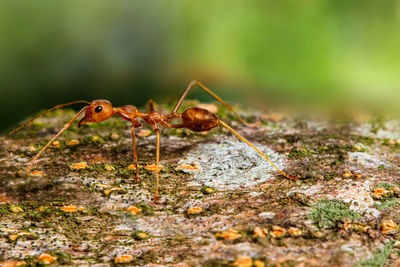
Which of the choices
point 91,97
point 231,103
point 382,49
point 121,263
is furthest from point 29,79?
point 382,49

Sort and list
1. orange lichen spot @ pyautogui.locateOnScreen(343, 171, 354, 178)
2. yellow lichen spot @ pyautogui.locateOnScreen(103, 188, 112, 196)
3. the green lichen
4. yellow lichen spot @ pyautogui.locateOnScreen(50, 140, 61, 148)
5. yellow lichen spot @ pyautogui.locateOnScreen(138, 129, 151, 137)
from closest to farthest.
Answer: the green lichen → yellow lichen spot @ pyautogui.locateOnScreen(103, 188, 112, 196) → orange lichen spot @ pyautogui.locateOnScreen(343, 171, 354, 178) → yellow lichen spot @ pyautogui.locateOnScreen(50, 140, 61, 148) → yellow lichen spot @ pyautogui.locateOnScreen(138, 129, 151, 137)

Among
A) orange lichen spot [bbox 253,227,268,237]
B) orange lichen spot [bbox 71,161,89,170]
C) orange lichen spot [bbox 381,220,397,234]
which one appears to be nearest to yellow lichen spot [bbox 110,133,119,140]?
orange lichen spot [bbox 71,161,89,170]

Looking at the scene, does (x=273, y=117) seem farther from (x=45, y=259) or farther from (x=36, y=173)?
(x=45, y=259)

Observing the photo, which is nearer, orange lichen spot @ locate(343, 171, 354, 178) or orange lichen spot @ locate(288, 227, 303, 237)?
orange lichen spot @ locate(288, 227, 303, 237)

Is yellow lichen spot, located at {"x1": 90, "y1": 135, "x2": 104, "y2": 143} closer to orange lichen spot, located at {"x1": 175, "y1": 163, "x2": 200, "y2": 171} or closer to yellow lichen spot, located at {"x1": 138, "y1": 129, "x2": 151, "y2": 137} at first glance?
yellow lichen spot, located at {"x1": 138, "y1": 129, "x2": 151, "y2": 137}

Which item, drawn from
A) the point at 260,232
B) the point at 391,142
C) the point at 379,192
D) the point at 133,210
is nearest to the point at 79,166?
the point at 133,210

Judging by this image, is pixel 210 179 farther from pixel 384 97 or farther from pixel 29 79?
pixel 384 97
